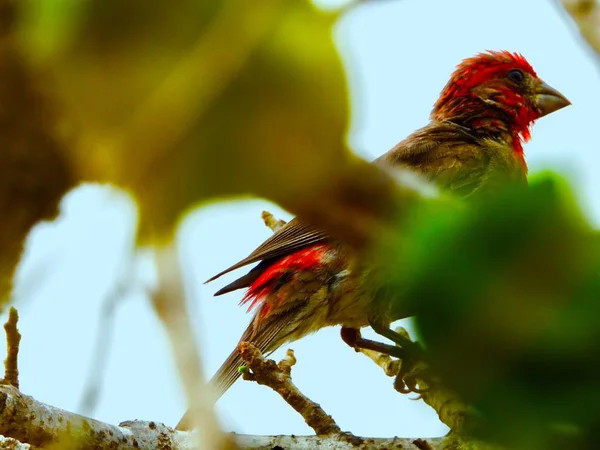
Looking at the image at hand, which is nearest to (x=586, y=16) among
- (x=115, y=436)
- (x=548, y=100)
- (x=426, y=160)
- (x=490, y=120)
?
(x=115, y=436)

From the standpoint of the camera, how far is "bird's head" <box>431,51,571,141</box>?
5992 millimetres

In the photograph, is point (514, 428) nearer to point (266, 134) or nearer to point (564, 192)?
point (564, 192)

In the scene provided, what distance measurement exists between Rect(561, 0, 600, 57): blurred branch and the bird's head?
181 inches

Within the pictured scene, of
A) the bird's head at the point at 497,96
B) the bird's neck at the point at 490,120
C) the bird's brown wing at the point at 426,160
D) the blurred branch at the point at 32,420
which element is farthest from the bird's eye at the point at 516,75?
the blurred branch at the point at 32,420

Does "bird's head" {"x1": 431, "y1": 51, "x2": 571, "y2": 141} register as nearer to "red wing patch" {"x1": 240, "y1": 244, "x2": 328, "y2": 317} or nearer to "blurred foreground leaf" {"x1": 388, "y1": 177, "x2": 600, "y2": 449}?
"red wing patch" {"x1": 240, "y1": 244, "x2": 328, "y2": 317}

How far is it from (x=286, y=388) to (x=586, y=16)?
8.19 feet

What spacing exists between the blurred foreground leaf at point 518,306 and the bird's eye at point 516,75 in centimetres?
596

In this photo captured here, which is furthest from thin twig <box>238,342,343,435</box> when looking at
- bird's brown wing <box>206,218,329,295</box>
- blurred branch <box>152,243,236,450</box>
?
blurred branch <box>152,243,236,450</box>

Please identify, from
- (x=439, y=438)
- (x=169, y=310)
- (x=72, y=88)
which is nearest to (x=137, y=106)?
(x=72, y=88)

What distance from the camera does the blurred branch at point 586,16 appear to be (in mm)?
1212

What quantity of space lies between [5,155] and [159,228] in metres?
0.14

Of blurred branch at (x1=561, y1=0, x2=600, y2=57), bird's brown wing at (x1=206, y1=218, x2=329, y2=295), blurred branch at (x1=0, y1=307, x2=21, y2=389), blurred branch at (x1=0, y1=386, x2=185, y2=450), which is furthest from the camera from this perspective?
bird's brown wing at (x1=206, y1=218, x2=329, y2=295)

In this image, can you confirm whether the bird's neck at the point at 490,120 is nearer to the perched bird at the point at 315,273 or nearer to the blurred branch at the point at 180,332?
the perched bird at the point at 315,273

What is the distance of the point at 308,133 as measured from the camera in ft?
2.11
